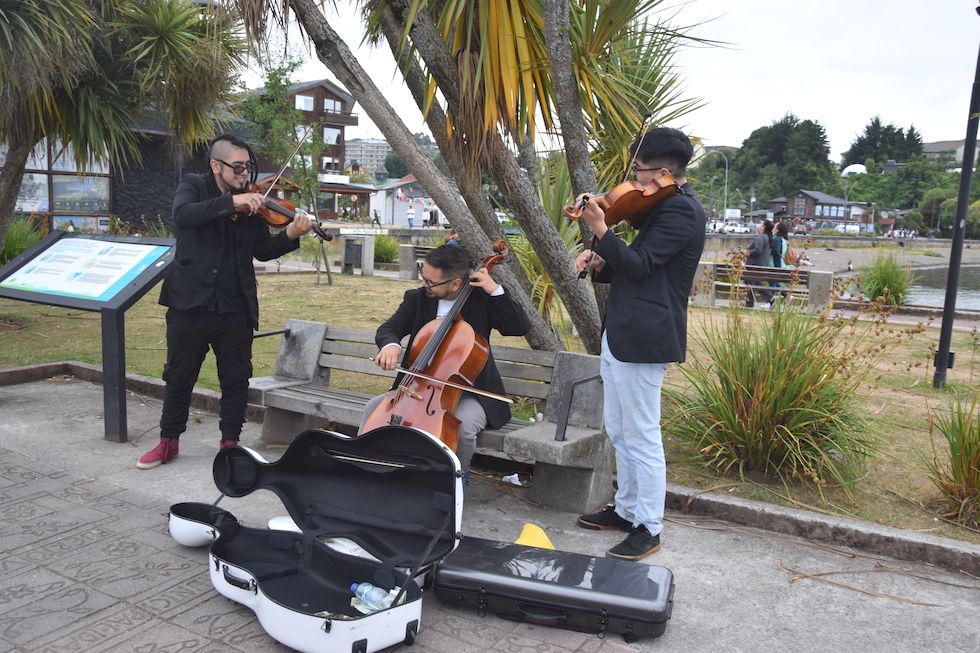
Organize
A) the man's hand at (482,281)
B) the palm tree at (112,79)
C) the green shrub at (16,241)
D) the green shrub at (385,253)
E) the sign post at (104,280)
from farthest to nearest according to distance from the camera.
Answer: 1. the green shrub at (385,253)
2. the green shrub at (16,241)
3. the palm tree at (112,79)
4. the sign post at (104,280)
5. the man's hand at (482,281)

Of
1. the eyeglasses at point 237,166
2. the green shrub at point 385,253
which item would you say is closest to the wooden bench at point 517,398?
the eyeglasses at point 237,166

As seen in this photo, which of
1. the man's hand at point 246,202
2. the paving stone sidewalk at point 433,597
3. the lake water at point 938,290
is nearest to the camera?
the paving stone sidewalk at point 433,597

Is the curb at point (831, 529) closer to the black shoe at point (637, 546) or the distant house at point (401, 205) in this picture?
the black shoe at point (637, 546)

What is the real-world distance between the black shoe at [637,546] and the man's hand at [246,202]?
244 centimetres

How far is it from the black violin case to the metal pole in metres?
4.60

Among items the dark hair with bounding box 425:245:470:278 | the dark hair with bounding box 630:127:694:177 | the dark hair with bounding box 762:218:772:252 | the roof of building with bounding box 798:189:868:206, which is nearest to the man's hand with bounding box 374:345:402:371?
the dark hair with bounding box 425:245:470:278

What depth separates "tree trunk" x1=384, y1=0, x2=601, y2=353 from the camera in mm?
4461

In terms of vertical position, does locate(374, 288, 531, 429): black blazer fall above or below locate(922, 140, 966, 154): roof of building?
below

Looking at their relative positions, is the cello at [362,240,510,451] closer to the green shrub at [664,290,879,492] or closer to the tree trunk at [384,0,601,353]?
the tree trunk at [384,0,601,353]

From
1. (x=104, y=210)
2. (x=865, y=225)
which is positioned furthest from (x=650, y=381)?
(x=865, y=225)

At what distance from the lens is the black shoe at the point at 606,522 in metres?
3.84

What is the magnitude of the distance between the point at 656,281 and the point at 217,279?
7.90 feet

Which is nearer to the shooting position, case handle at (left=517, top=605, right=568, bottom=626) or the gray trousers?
case handle at (left=517, top=605, right=568, bottom=626)

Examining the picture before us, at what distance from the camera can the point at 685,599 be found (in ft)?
10.4
